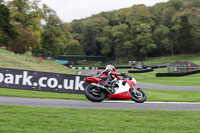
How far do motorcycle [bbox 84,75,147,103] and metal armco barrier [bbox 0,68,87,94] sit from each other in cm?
297

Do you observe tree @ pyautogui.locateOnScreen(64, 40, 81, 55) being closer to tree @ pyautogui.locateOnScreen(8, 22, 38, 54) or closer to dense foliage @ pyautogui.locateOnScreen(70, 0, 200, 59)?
dense foliage @ pyautogui.locateOnScreen(70, 0, 200, 59)

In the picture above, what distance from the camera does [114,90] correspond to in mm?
11836

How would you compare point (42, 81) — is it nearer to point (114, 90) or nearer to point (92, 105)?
point (114, 90)

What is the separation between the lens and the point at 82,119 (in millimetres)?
7512

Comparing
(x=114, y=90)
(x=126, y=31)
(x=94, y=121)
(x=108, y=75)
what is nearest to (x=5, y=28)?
(x=108, y=75)

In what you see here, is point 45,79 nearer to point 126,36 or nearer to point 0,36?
point 0,36

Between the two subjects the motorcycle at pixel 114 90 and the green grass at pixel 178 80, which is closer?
the motorcycle at pixel 114 90

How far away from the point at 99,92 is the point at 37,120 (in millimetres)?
4636

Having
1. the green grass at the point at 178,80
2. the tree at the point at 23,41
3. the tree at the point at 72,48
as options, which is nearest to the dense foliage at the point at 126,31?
the tree at the point at 72,48

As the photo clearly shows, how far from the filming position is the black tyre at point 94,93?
11.3 meters

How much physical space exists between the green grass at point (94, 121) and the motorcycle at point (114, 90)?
8.15 ft

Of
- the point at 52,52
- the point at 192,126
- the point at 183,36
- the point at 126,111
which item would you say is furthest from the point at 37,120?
the point at 183,36

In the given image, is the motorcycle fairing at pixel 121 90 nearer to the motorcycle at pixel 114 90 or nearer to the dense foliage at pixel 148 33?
the motorcycle at pixel 114 90

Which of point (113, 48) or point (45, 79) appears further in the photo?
point (113, 48)
